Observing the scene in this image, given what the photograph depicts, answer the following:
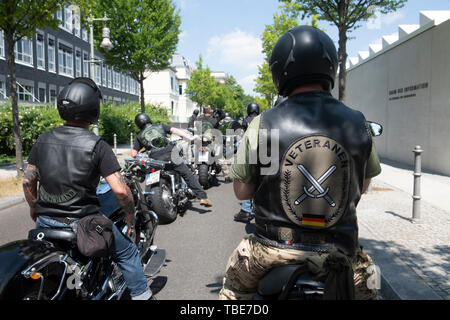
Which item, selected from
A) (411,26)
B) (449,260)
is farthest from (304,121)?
(411,26)

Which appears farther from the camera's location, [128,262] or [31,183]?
[128,262]

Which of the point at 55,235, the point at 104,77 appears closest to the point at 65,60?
the point at 104,77

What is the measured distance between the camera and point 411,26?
556 inches

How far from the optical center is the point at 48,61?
96.7 ft

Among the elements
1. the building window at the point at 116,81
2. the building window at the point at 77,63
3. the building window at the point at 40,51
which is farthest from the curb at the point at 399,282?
the building window at the point at 116,81

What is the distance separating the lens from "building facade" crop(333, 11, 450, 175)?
1102cm

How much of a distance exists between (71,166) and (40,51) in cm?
3012

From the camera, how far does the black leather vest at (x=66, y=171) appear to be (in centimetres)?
249

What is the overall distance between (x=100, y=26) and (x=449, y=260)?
1877 cm

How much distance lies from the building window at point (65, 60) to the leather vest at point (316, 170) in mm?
33628

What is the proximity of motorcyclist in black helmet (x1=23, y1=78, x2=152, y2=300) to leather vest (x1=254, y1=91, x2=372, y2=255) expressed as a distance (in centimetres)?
132

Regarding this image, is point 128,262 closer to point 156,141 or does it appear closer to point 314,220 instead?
point 314,220
